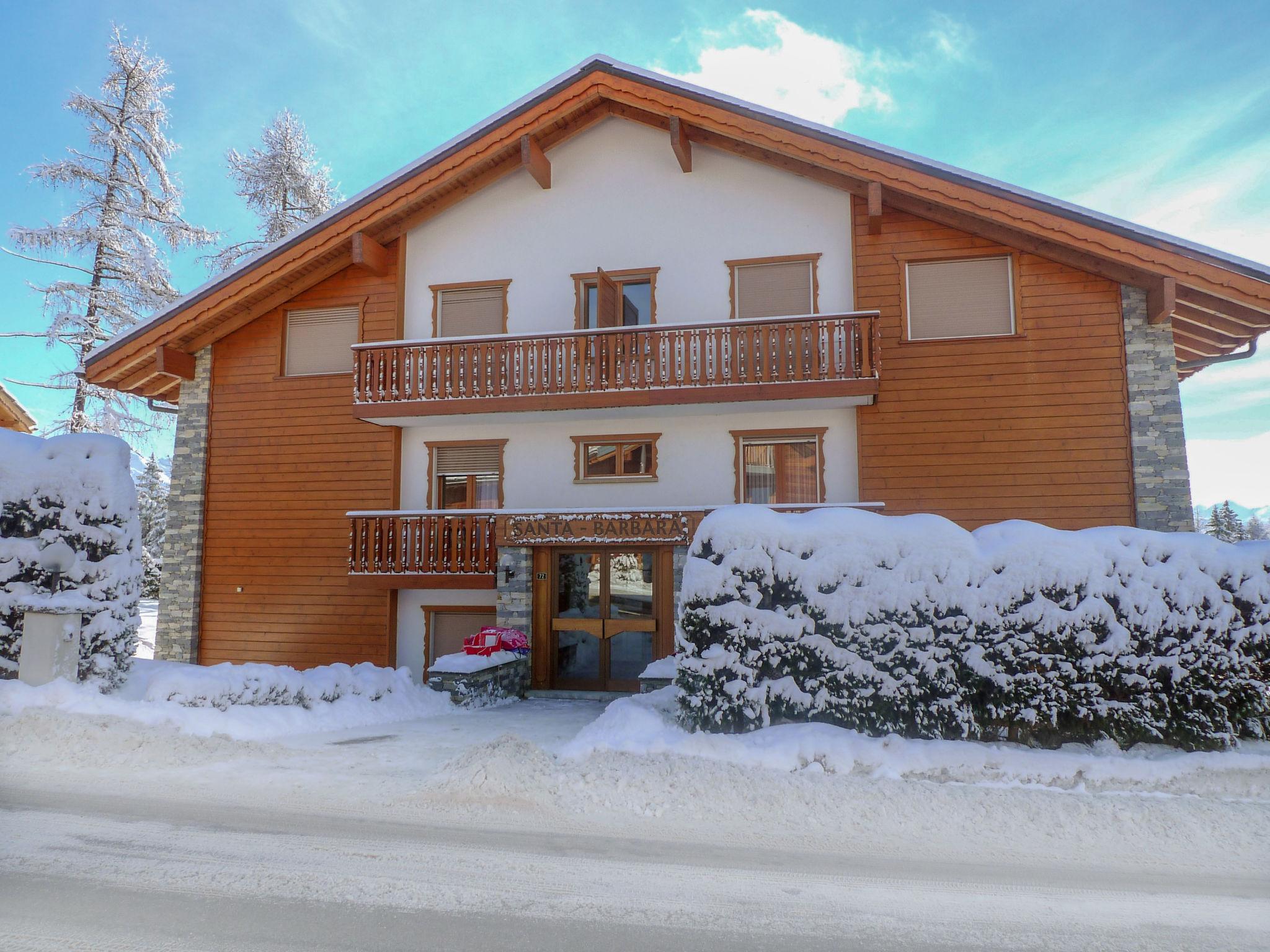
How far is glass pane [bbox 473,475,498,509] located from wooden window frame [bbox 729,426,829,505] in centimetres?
437

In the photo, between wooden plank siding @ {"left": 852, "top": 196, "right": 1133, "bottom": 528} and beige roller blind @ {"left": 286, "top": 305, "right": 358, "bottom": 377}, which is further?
beige roller blind @ {"left": 286, "top": 305, "right": 358, "bottom": 377}

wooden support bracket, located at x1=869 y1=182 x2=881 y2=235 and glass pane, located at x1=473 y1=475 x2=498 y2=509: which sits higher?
wooden support bracket, located at x1=869 y1=182 x2=881 y2=235

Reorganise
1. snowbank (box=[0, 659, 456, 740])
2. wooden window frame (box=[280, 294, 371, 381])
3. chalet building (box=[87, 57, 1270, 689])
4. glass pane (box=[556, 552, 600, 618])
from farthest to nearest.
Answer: wooden window frame (box=[280, 294, 371, 381]) → glass pane (box=[556, 552, 600, 618]) → chalet building (box=[87, 57, 1270, 689]) → snowbank (box=[0, 659, 456, 740])

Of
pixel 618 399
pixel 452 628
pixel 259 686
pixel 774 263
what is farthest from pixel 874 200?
pixel 259 686

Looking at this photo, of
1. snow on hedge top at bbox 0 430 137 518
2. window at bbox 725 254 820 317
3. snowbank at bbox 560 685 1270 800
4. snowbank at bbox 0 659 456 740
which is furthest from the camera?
window at bbox 725 254 820 317

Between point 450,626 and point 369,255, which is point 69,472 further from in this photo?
point 369,255

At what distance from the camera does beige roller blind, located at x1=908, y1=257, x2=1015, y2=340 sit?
12.9 meters

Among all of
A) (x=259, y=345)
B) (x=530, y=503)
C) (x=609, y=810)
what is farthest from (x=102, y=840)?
(x=259, y=345)

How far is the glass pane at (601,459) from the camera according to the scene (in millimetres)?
14069

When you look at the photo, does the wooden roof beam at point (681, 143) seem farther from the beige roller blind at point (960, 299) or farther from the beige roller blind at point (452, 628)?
the beige roller blind at point (452, 628)

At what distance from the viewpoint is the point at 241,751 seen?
7.70 m

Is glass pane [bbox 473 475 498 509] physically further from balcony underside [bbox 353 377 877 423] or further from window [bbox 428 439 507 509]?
balcony underside [bbox 353 377 877 423]

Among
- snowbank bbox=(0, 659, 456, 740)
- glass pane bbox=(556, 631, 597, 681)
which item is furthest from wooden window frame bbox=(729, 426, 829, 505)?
snowbank bbox=(0, 659, 456, 740)

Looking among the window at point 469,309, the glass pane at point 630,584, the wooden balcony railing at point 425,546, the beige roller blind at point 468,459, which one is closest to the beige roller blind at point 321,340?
the window at point 469,309
